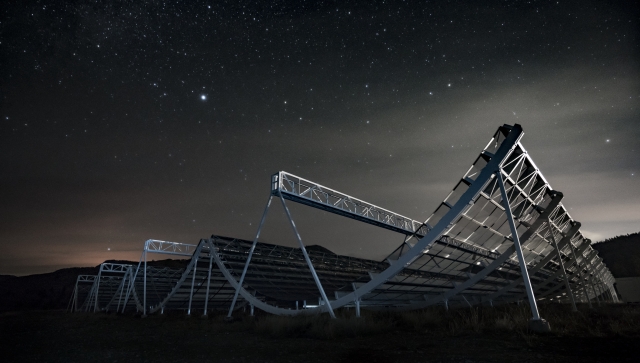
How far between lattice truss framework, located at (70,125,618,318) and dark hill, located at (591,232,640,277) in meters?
92.7

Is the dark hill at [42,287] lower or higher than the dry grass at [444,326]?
higher

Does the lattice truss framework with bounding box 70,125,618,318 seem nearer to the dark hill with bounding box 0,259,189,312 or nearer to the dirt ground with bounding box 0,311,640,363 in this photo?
the dirt ground with bounding box 0,311,640,363

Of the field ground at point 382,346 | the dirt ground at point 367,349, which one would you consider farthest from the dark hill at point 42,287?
the field ground at point 382,346

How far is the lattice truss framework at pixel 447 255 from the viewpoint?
12.6 meters

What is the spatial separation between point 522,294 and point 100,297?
6447cm

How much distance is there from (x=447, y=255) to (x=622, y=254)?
5370 inches

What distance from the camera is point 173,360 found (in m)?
9.09

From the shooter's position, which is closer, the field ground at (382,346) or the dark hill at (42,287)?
the field ground at (382,346)

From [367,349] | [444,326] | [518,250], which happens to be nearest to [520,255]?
[518,250]

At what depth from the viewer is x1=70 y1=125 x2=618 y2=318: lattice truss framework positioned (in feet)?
41.3

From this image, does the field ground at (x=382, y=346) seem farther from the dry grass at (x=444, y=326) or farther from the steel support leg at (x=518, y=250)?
the steel support leg at (x=518, y=250)

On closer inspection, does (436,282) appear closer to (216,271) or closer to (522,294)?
(522,294)

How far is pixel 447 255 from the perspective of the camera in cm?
1533

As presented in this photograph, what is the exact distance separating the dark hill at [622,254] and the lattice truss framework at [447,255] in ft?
304
